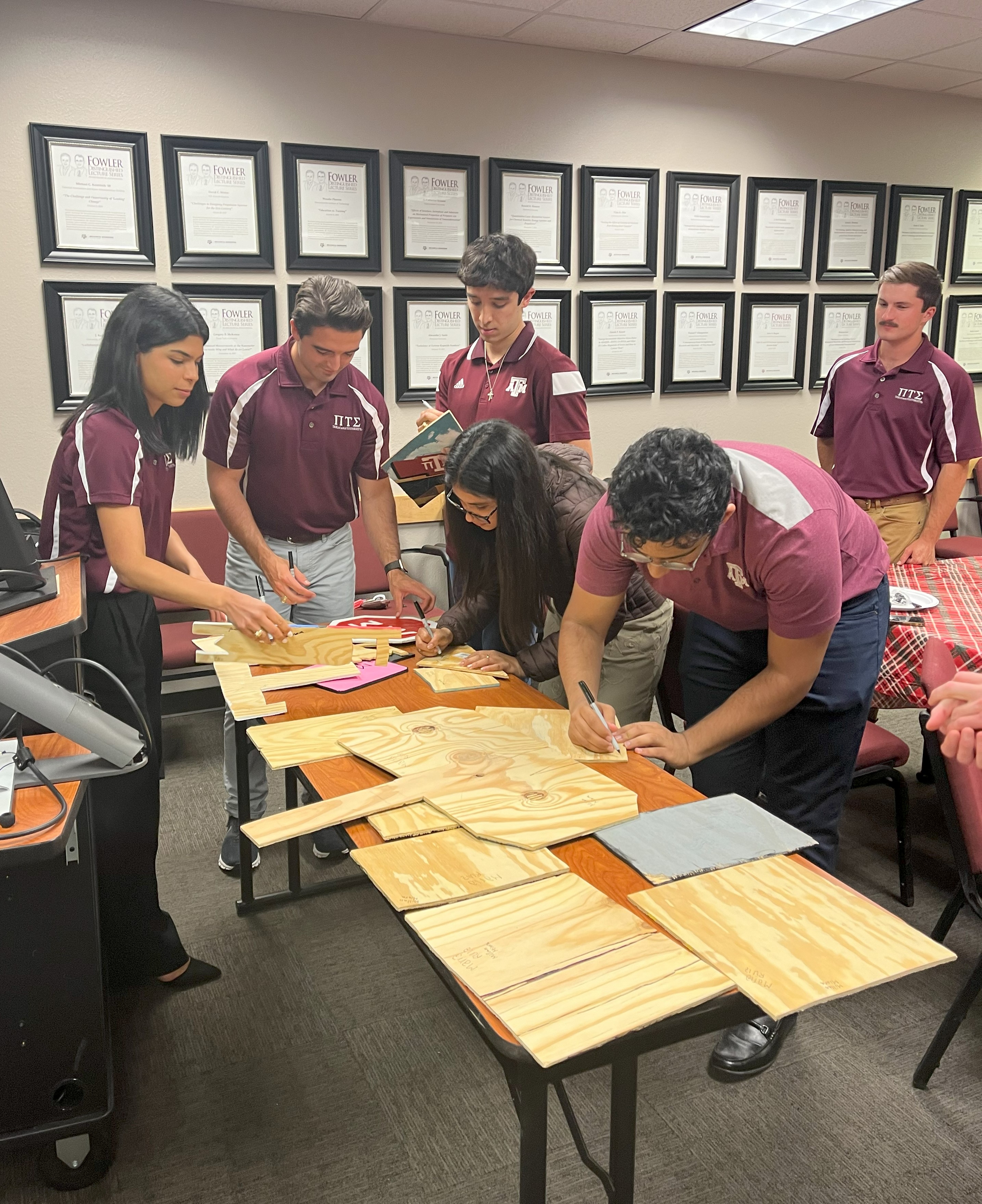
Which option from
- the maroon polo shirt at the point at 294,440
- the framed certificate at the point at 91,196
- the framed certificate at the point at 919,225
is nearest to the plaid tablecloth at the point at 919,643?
the maroon polo shirt at the point at 294,440

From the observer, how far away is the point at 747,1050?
73.6 inches

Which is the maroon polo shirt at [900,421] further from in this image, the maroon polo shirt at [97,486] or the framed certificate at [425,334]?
the maroon polo shirt at [97,486]

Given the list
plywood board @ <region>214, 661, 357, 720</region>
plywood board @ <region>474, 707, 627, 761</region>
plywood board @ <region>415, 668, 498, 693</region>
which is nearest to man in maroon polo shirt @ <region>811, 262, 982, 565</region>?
plywood board @ <region>415, 668, 498, 693</region>

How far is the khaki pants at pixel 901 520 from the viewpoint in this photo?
3.54 meters

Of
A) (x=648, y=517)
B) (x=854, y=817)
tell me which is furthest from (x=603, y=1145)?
(x=854, y=817)

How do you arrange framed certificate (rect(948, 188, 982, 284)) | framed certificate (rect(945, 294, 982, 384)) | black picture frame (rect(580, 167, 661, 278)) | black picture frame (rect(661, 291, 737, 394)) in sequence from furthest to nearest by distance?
1. framed certificate (rect(945, 294, 982, 384))
2. framed certificate (rect(948, 188, 982, 284))
3. black picture frame (rect(661, 291, 737, 394))
4. black picture frame (rect(580, 167, 661, 278))

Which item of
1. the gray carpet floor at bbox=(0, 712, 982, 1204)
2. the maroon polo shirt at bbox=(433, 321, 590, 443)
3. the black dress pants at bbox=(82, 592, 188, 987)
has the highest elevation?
the maroon polo shirt at bbox=(433, 321, 590, 443)

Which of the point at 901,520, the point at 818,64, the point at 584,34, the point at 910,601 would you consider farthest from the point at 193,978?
the point at 818,64

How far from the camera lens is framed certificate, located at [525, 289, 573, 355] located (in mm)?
4109

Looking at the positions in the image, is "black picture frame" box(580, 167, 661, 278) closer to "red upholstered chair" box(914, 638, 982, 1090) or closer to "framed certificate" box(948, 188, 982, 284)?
"framed certificate" box(948, 188, 982, 284)

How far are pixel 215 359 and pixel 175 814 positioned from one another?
68.3 inches

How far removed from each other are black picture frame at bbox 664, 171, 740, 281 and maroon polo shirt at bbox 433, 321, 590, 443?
6.03 feet

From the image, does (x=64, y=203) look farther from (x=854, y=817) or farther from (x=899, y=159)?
(x=899, y=159)

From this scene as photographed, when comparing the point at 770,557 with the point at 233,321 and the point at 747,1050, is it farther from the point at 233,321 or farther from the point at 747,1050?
the point at 233,321
